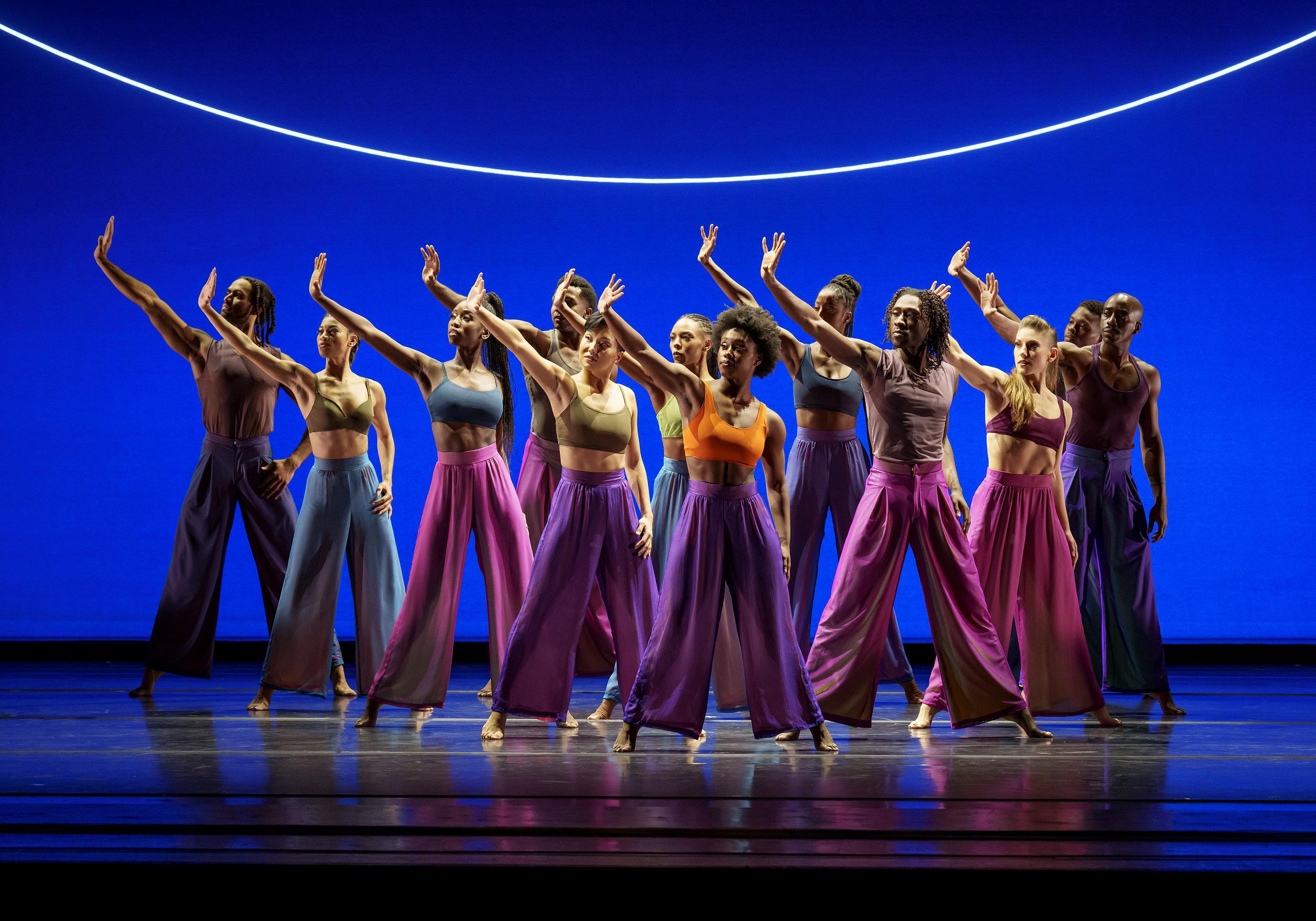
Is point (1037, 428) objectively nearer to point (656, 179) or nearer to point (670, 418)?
point (670, 418)

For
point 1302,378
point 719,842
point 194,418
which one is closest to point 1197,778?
point 719,842

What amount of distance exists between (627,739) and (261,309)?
255 cm

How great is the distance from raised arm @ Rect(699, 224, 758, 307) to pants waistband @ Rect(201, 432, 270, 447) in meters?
2.07

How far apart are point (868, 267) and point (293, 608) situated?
12.6 feet

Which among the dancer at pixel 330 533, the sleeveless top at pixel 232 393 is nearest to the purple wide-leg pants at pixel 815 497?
the dancer at pixel 330 533

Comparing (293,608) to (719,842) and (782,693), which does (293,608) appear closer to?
(782,693)

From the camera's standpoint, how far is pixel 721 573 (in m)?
3.69

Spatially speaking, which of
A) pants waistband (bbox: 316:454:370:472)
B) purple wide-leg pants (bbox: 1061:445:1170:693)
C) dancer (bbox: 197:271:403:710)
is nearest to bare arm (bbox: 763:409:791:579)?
purple wide-leg pants (bbox: 1061:445:1170:693)

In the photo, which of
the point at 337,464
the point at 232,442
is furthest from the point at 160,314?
the point at 337,464

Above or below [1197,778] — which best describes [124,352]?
above

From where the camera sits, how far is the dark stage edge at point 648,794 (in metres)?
2.41

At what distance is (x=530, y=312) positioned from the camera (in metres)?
7.08

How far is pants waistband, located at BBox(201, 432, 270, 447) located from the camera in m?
5.15

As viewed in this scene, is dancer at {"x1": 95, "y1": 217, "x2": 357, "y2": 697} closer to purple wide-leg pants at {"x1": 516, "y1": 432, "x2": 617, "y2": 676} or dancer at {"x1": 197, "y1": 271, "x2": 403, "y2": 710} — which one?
dancer at {"x1": 197, "y1": 271, "x2": 403, "y2": 710}
